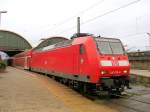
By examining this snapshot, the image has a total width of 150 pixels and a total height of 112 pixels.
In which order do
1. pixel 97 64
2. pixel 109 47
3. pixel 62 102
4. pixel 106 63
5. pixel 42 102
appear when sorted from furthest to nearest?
pixel 109 47 < pixel 106 63 < pixel 97 64 < pixel 62 102 < pixel 42 102

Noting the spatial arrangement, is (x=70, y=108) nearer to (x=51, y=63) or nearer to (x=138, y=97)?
(x=138, y=97)

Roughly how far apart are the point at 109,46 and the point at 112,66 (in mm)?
1403

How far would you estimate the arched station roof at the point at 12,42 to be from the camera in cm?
6888

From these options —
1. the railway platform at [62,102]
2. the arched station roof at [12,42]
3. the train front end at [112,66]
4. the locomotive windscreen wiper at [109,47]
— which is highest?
the arched station roof at [12,42]

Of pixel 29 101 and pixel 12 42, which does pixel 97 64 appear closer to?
pixel 29 101

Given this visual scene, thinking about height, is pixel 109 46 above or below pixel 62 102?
above

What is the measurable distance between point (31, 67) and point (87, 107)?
986 inches

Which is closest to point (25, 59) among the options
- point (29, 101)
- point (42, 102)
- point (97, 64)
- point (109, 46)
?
point (109, 46)

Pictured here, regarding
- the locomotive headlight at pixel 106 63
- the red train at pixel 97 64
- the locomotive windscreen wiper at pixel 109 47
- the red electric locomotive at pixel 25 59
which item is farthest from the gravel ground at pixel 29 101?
the red electric locomotive at pixel 25 59

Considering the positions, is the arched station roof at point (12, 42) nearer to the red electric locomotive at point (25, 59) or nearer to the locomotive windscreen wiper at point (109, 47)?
the red electric locomotive at point (25, 59)

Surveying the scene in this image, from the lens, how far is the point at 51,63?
81.8 feet

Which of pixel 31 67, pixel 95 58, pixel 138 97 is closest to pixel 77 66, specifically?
pixel 95 58

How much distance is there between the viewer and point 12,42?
7131cm

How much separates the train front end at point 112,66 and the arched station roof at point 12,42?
5264 centimetres
